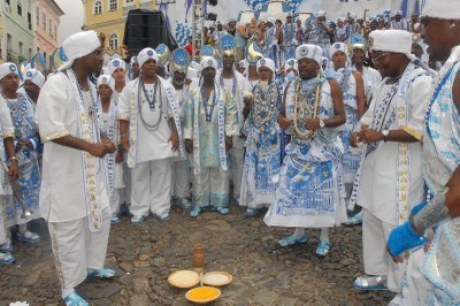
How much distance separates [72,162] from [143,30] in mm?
10862

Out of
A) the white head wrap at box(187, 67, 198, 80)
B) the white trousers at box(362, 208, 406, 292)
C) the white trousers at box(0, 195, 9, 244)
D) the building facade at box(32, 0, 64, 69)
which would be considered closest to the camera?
the white trousers at box(362, 208, 406, 292)

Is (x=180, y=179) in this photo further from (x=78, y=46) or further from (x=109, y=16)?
(x=109, y=16)

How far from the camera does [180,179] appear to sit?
661 cm

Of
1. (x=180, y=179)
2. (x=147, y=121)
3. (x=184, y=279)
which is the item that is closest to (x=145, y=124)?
(x=147, y=121)

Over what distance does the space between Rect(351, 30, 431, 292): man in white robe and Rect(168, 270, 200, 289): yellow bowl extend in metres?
1.52

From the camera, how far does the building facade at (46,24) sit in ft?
134

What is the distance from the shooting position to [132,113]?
18.8 ft


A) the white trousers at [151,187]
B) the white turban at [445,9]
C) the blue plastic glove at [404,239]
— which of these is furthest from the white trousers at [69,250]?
the white turban at [445,9]

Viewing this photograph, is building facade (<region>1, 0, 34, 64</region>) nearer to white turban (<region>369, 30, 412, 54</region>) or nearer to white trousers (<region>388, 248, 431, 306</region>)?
white turban (<region>369, 30, 412, 54</region>)

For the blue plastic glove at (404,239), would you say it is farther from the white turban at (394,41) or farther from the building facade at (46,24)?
the building facade at (46,24)

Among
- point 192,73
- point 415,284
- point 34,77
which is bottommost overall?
point 415,284

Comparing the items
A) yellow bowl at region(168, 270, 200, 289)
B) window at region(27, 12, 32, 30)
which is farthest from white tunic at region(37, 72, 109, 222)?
window at region(27, 12, 32, 30)

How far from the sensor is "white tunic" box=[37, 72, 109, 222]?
3436 millimetres

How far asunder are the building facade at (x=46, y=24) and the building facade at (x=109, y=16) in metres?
4.14
